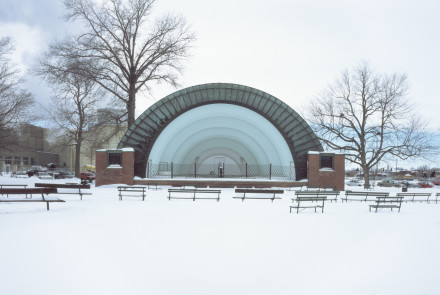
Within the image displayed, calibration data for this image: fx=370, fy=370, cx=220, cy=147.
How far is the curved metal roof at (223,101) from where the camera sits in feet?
84.1

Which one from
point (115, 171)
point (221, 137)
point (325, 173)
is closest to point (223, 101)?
point (221, 137)

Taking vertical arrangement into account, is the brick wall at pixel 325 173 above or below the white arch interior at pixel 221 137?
below

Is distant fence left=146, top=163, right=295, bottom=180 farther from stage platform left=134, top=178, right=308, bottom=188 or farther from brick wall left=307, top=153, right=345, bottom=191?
brick wall left=307, top=153, right=345, bottom=191

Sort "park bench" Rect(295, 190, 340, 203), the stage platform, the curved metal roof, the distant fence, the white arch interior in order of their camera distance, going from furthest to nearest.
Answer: the white arch interior → the distant fence → the curved metal roof → the stage platform → "park bench" Rect(295, 190, 340, 203)

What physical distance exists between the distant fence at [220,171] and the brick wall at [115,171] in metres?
1.66

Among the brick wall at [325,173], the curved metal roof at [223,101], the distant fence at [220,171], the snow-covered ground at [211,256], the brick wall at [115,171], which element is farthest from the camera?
the distant fence at [220,171]

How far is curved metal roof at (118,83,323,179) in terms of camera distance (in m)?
25.6

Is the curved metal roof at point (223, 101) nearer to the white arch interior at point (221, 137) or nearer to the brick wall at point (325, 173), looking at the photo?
the white arch interior at point (221, 137)

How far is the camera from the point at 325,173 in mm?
24547

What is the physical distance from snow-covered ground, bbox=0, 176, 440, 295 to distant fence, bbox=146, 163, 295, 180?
46.6ft

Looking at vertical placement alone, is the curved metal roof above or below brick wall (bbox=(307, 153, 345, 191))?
above

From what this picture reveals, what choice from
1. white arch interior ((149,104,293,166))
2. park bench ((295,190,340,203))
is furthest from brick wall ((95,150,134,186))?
park bench ((295,190,340,203))

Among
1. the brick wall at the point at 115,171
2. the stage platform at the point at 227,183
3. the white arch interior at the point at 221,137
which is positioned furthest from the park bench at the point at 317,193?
the brick wall at the point at 115,171

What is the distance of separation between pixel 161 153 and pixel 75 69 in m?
8.62
